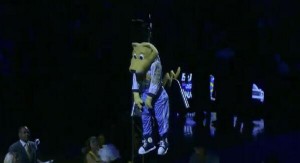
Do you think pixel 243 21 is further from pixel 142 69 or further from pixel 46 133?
pixel 142 69

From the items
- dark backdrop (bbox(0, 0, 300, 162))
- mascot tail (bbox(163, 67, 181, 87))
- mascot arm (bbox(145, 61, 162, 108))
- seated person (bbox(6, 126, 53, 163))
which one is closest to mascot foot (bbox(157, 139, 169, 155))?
mascot arm (bbox(145, 61, 162, 108))

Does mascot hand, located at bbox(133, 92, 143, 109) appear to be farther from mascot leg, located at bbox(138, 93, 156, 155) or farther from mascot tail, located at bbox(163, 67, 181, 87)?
mascot tail, located at bbox(163, 67, 181, 87)

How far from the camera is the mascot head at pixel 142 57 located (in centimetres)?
451

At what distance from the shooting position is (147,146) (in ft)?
15.2

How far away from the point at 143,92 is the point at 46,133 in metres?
11.4

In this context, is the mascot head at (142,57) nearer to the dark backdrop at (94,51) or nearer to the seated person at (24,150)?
the seated person at (24,150)

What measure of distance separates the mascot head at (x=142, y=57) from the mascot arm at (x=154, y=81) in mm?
40

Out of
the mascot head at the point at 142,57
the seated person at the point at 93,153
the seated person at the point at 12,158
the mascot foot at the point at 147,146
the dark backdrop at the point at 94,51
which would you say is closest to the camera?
the mascot head at the point at 142,57

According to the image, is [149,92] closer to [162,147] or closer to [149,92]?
[149,92]

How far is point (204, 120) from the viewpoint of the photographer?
1830 cm

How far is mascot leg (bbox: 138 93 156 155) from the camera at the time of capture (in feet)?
15.2

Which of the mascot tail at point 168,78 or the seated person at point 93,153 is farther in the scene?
the seated person at point 93,153

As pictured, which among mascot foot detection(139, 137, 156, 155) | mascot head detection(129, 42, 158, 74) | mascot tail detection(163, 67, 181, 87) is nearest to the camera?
mascot head detection(129, 42, 158, 74)

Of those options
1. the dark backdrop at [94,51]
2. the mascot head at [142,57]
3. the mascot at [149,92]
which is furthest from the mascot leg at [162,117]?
the dark backdrop at [94,51]
